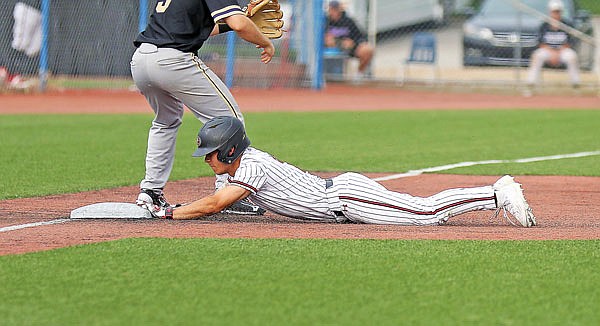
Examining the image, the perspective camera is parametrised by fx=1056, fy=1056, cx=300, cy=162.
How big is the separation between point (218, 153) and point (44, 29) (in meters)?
15.1

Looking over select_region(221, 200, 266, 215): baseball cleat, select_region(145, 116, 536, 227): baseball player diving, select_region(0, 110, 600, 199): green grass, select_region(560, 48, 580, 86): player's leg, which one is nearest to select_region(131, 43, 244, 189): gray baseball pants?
select_region(221, 200, 266, 215): baseball cleat

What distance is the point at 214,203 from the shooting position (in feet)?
21.5

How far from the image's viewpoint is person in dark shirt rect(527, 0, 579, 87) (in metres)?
21.9

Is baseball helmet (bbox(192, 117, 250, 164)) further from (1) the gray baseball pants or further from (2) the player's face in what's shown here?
(1) the gray baseball pants

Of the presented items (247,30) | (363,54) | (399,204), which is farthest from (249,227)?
(363,54)

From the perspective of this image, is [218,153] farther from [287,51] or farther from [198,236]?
[287,51]

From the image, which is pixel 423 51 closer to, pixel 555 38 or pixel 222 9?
pixel 555 38

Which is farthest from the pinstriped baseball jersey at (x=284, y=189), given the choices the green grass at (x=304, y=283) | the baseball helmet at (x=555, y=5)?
the baseball helmet at (x=555, y=5)

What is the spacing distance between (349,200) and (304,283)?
6.08 feet

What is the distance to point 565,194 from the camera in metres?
8.67

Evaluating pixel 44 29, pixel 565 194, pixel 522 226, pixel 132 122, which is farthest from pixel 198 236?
pixel 44 29

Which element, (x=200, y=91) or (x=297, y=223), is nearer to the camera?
(x=297, y=223)

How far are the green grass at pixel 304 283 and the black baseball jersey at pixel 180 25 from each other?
5.47 feet

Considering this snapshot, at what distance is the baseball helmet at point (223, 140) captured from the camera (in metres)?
6.54
